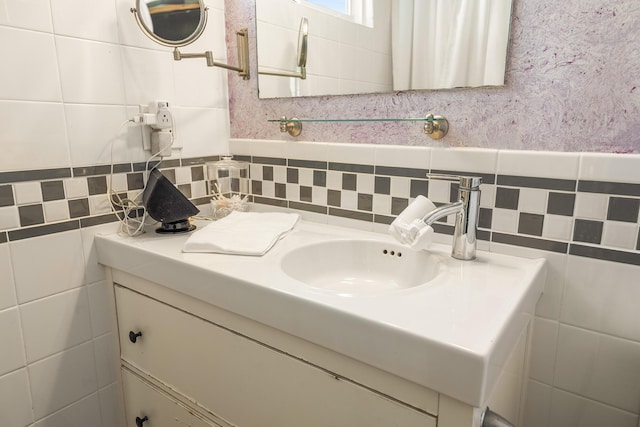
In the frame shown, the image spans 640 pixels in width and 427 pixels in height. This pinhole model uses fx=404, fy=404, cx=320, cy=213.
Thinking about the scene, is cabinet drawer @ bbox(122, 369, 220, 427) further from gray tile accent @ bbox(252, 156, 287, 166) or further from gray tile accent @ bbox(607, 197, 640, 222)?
gray tile accent @ bbox(607, 197, 640, 222)

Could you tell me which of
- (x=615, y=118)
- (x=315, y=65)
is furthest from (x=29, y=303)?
(x=615, y=118)

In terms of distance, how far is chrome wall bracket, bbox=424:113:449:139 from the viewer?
3.07ft

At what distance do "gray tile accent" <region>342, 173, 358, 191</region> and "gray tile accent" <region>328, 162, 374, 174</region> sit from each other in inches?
0.5

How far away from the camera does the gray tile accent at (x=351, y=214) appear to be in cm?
111

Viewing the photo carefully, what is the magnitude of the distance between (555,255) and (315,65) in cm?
78

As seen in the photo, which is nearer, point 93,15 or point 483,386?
point 483,386

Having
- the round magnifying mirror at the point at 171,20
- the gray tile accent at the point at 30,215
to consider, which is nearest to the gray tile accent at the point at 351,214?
the round magnifying mirror at the point at 171,20

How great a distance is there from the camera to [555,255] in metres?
0.85

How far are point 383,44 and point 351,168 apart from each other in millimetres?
323

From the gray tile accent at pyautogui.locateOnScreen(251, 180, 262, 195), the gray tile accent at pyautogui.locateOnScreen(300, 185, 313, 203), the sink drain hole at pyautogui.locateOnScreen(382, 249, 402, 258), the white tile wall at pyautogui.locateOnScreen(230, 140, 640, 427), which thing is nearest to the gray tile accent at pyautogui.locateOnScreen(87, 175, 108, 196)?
the gray tile accent at pyautogui.locateOnScreen(251, 180, 262, 195)

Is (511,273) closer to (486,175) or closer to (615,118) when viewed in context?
(486,175)

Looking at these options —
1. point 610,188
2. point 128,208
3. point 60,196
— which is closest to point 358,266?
point 610,188

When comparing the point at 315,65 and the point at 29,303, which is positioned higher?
the point at 315,65

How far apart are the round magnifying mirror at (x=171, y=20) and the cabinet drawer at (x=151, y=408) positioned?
941mm
